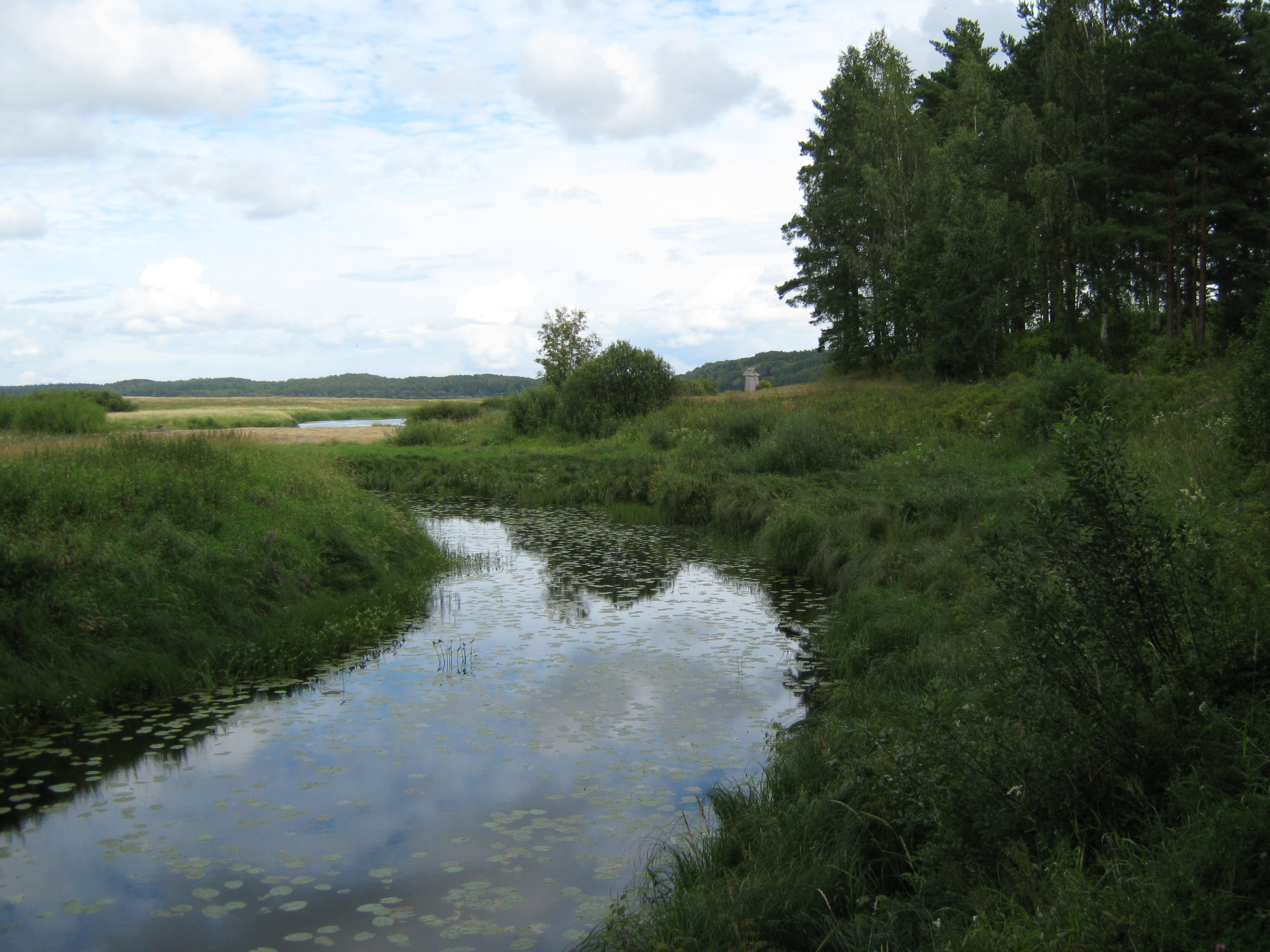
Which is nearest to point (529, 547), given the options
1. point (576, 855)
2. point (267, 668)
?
point (267, 668)

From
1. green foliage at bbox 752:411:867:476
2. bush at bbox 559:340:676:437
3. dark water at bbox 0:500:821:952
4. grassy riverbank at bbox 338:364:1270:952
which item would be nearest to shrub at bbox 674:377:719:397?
bush at bbox 559:340:676:437

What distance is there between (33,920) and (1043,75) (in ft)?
111

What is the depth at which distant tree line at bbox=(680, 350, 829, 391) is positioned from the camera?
289 ft

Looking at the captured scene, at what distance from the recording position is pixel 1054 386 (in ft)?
62.7

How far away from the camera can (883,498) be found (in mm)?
15547

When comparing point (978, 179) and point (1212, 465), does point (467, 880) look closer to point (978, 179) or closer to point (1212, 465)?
point (1212, 465)

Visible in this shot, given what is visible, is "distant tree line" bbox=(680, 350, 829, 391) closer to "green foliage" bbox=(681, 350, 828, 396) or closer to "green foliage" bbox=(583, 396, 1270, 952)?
"green foliage" bbox=(681, 350, 828, 396)

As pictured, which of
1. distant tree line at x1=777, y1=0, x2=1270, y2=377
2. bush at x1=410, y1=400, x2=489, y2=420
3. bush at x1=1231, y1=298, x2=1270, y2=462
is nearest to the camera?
bush at x1=1231, y1=298, x2=1270, y2=462

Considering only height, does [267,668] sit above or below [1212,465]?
below

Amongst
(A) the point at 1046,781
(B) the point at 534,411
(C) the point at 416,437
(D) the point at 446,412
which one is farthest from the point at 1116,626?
(D) the point at 446,412

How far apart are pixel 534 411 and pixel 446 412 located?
13.4 metres

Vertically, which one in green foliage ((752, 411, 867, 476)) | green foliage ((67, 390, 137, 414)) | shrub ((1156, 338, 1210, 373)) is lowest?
green foliage ((752, 411, 867, 476))

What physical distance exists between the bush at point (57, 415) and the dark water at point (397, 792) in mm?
11391

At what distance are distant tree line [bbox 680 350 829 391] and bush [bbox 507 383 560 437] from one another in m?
47.7
